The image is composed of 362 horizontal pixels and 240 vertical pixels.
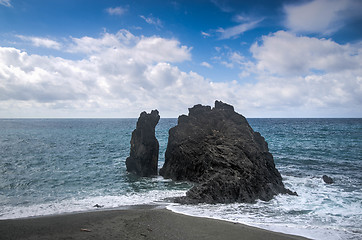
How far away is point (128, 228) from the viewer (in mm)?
10297

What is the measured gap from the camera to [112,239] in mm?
9156

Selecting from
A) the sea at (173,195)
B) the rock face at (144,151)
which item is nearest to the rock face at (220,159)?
the sea at (173,195)

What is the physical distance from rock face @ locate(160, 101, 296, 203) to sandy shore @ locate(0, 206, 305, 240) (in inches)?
149

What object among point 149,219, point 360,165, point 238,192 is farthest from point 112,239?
point 360,165

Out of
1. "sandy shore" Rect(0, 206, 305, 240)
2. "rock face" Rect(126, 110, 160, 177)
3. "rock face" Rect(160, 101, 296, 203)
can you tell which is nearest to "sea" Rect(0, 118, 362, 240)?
"rock face" Rect(160, 101, 296, 203)

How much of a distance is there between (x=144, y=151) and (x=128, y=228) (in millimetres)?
14030

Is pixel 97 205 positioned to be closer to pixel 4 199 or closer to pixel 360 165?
pixel 4 199

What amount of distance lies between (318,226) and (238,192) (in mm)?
5076

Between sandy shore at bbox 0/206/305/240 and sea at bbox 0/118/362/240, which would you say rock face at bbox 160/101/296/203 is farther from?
sandy shore at bbox 0/206/305/240

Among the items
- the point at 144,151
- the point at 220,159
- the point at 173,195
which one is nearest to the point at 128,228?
the point at 173,195

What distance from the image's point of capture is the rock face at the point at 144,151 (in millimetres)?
23891

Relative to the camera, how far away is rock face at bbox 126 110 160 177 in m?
23.9

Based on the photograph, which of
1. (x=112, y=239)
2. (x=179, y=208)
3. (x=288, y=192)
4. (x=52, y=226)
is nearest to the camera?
(x=112, y=239)

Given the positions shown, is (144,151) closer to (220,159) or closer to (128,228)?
(220,159)
